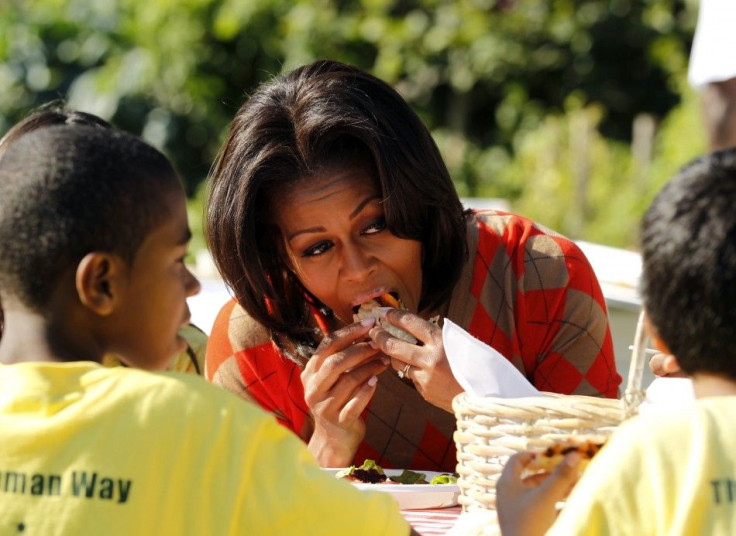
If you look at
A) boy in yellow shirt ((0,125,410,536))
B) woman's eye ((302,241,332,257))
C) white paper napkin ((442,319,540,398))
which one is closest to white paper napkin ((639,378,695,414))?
white paper napkin ((442,319,540,398))

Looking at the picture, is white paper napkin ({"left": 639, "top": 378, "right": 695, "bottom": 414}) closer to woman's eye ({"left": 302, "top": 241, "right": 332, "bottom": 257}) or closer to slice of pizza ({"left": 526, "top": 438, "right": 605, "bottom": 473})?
slice of pizza ({"left": 526, "top": 438, "right": 605, "bottom": 473})

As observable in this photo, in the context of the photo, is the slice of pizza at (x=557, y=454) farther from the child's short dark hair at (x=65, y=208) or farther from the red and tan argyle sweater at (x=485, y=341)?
the red and tan argyle sweater at (x=485, y=341)

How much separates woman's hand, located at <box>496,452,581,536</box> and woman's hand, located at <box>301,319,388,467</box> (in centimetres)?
115

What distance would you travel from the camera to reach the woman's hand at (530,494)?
69.4 inches

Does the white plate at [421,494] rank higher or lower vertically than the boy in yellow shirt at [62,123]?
lower

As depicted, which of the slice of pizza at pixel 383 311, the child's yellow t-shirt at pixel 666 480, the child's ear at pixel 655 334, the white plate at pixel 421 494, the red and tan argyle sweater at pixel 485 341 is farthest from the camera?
the red and tan argyle sweater at pixel 485 341

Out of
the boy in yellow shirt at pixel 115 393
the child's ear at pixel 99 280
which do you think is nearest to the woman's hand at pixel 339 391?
the boy in yellow shirt at pixel 115 393

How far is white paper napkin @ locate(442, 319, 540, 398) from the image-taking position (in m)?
2.17

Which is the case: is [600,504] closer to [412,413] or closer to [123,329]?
[123,329]

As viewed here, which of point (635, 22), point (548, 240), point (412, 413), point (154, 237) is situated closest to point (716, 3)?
point (548, 240)

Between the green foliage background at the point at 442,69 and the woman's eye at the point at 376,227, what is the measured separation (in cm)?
763

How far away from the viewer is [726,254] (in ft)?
5.36

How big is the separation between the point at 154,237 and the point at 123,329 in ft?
0.48

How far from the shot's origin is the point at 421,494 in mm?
2494
